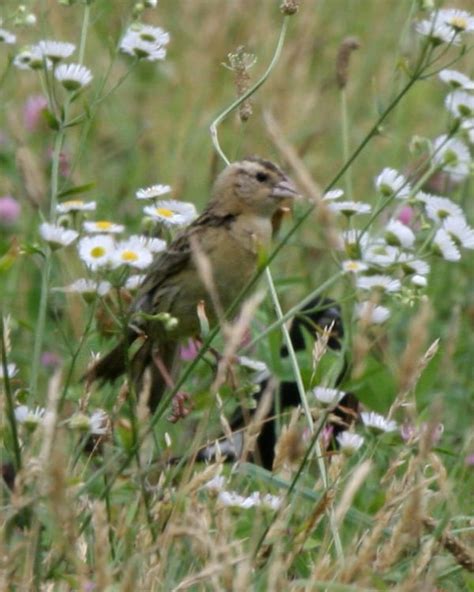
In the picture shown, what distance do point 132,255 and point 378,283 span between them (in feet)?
1.43

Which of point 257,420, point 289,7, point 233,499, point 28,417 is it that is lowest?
point 233,499

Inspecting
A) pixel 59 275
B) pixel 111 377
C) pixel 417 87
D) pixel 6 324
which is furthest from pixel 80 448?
pixel 417 87

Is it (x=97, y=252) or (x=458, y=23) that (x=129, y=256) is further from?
(x=458, y=23)

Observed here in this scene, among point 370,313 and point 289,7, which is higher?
point 289,7

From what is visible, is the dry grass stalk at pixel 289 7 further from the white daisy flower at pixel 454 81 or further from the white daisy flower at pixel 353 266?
the white daisy flower at pixel 353 266

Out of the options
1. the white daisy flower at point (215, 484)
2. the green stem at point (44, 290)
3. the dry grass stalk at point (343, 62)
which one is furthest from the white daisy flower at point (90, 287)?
the dry grass stalk at point (343, 62)

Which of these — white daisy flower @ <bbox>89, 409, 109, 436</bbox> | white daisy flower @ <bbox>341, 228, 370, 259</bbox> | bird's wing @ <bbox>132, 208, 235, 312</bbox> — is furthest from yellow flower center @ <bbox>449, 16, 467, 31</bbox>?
bird's wing @ <bbox>132, 208, 235, 312</bbox>

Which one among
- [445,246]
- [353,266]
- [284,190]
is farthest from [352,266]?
[284,190]

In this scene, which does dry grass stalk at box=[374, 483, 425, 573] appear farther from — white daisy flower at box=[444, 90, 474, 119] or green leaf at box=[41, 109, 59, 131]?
green leaf at box=[41, 109, 59, 131]

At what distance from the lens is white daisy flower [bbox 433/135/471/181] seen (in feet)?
9.19

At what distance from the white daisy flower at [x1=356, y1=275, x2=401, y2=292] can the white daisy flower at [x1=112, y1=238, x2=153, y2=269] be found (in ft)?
1.23

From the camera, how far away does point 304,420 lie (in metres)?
3.05

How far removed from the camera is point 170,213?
305 cm

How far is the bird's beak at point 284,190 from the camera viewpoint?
412 centimetres
